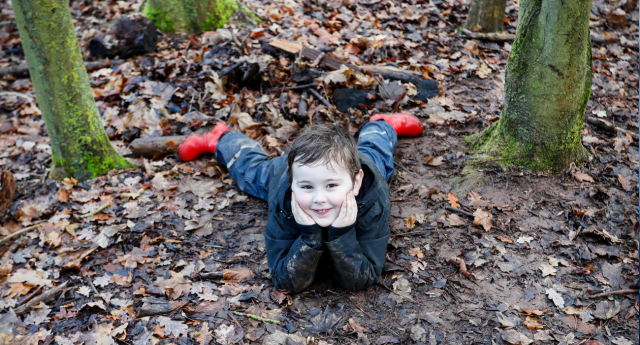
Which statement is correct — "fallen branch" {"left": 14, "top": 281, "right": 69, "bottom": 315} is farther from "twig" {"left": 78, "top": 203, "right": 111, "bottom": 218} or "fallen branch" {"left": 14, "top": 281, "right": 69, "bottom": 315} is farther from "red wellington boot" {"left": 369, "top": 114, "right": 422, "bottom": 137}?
"red wellington boot" {"left": 369, "top": 114, "right": 422, "bottom": 137}

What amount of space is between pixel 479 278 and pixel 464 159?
1.48m

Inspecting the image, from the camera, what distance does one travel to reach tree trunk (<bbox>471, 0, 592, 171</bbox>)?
12.1 feet

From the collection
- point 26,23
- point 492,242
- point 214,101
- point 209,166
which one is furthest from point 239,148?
point 492,242

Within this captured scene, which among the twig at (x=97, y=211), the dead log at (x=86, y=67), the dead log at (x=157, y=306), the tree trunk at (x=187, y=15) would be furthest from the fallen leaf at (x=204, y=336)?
the tree trunk at (x=187, y=15)

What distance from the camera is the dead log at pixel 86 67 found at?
685 centimetres

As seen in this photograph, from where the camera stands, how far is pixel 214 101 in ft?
19.1

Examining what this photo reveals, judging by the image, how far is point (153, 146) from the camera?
5.12 metres

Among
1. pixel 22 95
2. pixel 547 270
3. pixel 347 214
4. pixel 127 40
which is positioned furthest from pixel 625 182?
pixel 22 95

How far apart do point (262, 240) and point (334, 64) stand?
10.1 feet

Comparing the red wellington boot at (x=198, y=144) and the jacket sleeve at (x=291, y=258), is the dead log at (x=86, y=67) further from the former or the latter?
the jacket sleeve at (x=291, y=258)

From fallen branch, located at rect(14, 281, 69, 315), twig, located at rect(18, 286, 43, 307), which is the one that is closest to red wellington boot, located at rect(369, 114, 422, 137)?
fallen branch, located at rect(14, 281, 69, 315)

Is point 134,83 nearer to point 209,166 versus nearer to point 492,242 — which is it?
point 209,166

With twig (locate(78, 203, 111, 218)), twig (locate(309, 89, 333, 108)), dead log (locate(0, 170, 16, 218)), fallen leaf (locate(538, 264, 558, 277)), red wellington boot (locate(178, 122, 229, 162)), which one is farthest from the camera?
twig (locate(309, 89, 333, 108))

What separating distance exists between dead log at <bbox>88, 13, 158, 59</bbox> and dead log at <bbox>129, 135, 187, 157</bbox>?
2560 millimetres
